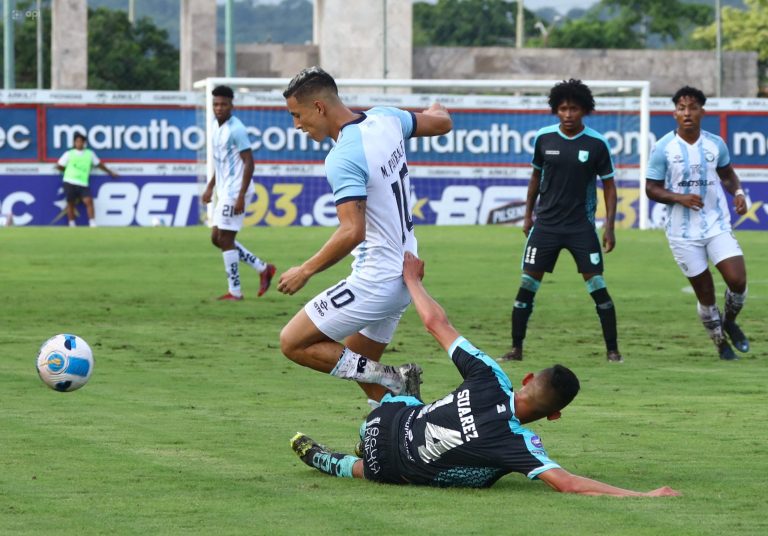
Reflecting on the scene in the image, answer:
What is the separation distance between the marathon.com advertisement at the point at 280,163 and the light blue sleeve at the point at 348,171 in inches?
1028

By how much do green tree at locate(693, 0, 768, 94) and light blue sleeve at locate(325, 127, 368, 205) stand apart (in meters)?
77.6

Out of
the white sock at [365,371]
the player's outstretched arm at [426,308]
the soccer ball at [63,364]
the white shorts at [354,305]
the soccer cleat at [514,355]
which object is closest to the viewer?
the player's outstretched arm at [426,308]

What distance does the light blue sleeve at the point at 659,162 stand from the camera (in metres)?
13.4

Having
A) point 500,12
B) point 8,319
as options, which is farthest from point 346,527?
point 500,12

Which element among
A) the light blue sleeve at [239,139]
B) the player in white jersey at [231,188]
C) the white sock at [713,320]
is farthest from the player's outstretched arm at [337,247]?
the light blue sleeve at [239,139]

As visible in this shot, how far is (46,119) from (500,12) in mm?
96137

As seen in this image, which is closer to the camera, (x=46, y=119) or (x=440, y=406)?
(x=440, y=406)

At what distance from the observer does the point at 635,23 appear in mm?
103688

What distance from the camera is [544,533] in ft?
21.4

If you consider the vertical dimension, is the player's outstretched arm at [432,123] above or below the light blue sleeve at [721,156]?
above

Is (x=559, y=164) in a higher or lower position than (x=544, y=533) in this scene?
higher

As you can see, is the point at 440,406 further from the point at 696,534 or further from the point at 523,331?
the point at 523,331

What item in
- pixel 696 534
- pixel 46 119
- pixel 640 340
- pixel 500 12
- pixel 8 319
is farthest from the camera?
pixel 500 12

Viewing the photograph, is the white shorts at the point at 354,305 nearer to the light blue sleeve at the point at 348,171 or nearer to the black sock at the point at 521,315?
the light blue sleeve at the point at 348,171
